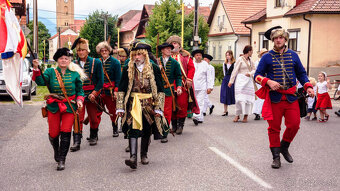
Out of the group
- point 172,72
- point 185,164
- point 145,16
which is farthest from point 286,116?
point 145,16

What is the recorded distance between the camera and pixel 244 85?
11836mm

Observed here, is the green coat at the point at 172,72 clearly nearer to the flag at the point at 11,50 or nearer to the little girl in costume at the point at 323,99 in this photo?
the flag at the point at 11,50

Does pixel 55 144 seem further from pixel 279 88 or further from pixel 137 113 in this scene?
pixel 279 88

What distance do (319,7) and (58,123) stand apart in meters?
25.2

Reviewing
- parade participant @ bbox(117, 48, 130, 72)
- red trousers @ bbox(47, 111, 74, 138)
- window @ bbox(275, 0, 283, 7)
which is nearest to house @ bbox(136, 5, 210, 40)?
window @ bbox(275, 0, 283, 7)

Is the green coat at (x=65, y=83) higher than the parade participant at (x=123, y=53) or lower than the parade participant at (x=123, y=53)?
lower

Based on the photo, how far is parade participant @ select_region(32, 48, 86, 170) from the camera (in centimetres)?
632

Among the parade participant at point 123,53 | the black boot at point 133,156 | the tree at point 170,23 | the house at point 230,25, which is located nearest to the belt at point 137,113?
the black boot at point 133,156

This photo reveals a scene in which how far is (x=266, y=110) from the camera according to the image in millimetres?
6504

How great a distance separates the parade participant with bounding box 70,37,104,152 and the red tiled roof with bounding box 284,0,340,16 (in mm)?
22660

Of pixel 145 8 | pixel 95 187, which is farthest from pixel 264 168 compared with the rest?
pixel 145 8

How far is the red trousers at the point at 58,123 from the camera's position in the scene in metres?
6.33

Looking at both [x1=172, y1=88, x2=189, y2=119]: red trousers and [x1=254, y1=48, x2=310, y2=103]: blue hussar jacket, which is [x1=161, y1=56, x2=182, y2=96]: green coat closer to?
[x1=172, y1=88, x2=189, y2=119]: red trousers

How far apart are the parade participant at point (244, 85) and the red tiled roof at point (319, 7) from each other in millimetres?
18097
